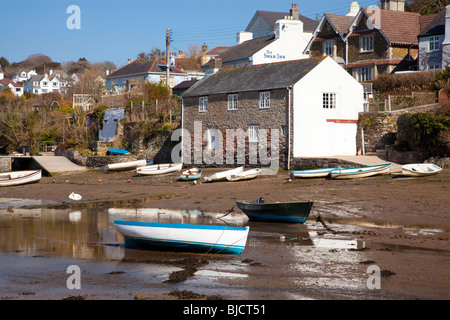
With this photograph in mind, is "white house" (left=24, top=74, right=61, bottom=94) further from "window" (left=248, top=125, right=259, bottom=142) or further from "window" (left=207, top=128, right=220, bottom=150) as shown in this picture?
"window" (left=248, top=125, right=259, bottom=142)

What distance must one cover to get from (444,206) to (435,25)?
102ft

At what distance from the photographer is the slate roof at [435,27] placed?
45.6m

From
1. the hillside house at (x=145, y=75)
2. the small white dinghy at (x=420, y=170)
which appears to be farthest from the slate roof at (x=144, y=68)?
the small white dinghy at (x=420, y=170)

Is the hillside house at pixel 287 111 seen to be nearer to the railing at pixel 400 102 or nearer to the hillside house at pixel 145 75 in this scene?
the railing at pixel 400 102

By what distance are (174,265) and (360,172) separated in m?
16.2

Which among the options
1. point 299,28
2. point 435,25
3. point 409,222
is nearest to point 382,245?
point 409,222

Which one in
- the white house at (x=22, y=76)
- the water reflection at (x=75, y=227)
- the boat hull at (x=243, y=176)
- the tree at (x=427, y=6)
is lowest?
the water reflection at (x=75, y=227)

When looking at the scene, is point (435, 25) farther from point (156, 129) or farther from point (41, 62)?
point (41, 62)

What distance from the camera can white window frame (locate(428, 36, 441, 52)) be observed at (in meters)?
45.3

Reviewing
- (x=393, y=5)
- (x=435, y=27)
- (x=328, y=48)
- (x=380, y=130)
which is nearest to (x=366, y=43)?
(x=328, y=48)

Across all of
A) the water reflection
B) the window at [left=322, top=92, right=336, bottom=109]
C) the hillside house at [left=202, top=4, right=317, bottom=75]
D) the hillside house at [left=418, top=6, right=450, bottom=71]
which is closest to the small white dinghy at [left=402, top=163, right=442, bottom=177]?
the water reflection

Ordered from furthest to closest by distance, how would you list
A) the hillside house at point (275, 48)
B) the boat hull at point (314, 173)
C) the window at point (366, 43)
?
the hillside house at point (275, 48) < the window at point (366, 43) < the boat hull at point (314, 173)

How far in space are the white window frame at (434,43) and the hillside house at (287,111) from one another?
44.9 ft

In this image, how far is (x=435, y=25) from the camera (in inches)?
1828
